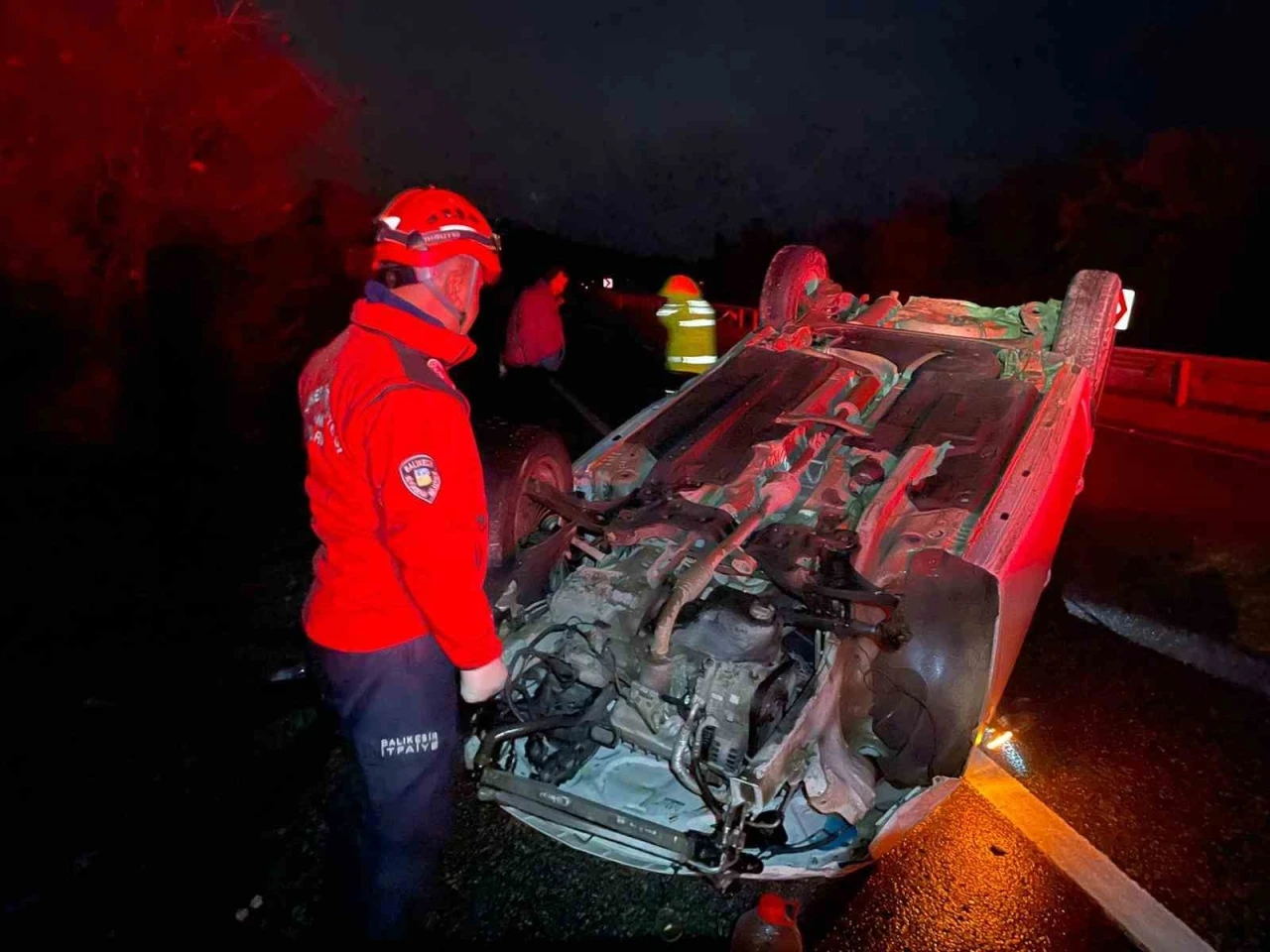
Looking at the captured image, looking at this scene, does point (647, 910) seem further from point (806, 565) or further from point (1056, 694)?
point (1056, 694)

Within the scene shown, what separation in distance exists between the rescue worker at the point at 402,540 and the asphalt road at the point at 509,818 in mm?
633

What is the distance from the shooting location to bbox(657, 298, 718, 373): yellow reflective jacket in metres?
7.00

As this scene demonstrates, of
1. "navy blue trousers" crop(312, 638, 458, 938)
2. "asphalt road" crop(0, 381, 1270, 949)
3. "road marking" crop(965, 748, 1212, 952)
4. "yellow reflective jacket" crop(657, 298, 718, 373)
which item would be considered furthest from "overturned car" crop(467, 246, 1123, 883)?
"yellow reflective jacket" crop(657, 298, 718, 373)

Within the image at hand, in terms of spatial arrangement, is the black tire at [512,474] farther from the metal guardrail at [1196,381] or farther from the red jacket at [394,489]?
the metal guardrail at [1196,381]

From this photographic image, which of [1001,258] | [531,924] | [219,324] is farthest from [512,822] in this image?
[1001,258]

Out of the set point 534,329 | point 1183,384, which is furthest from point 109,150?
point 1183,384

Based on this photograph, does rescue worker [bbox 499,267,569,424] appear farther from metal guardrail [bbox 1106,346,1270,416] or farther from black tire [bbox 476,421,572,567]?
metal guardrail [bbox 1106,346,1270,416]

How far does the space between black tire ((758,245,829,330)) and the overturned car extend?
4.84 ft

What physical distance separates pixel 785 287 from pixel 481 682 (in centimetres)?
388

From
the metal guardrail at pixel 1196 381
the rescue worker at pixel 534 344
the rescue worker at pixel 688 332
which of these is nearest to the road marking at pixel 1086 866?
the rescue worker at pixel 688 332

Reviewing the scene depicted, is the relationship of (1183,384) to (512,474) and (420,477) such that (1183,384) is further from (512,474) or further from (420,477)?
(420,477)

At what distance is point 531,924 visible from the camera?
8.48 feet

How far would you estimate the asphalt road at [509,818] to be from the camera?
257 cm

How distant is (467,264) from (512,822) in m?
2.09
